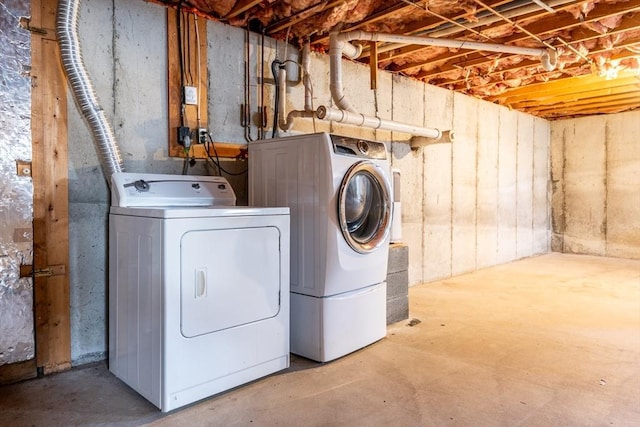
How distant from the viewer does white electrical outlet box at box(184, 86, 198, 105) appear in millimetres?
3048

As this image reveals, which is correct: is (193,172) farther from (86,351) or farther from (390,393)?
(390,393)

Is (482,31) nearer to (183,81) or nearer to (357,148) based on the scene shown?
(357,148)

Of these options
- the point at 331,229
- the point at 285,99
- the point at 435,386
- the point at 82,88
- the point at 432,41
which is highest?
the point at 432,41

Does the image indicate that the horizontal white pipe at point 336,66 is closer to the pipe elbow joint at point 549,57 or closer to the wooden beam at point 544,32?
the wooden beam at point 544,32

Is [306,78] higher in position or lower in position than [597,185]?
higher

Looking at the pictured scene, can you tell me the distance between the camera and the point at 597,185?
734 centimetres

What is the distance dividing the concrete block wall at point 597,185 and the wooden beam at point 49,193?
7.77m

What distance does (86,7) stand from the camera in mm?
2641

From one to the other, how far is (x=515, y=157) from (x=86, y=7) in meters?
6.15

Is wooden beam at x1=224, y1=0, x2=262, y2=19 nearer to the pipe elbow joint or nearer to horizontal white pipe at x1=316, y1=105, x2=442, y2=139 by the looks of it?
horizontal white pipe at x1=316, y1=105, x2=442, y2=139

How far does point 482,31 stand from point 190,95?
98.1 inches

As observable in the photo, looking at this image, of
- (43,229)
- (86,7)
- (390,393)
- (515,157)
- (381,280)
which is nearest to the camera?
(390,393)

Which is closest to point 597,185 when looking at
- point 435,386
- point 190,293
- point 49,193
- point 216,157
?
point 435,386

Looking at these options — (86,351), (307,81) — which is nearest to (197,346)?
(86,351)
